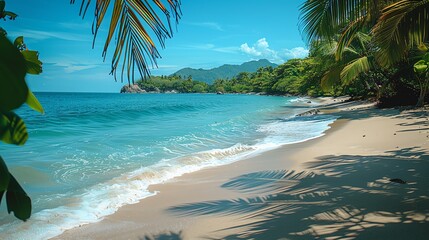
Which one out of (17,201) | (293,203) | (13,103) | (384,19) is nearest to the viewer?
(13,103)

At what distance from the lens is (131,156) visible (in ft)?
28.6

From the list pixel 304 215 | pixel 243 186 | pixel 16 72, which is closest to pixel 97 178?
pixel 243 186

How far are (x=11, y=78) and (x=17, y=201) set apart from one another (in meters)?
0.41

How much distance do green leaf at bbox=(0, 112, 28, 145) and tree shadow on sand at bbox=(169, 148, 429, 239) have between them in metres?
2.81

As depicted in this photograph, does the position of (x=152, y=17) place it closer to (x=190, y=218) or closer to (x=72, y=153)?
(x=190, y=218)

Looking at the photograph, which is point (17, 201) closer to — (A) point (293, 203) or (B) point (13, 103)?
(B) point (13, 103)

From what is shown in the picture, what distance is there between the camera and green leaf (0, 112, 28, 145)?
48 cm

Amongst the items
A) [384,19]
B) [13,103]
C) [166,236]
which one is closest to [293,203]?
[166,236]

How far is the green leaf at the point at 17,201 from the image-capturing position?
0.67 metres

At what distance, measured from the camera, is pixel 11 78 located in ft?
1.32

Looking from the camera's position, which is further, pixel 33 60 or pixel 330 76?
pixel 330 76

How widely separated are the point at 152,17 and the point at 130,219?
2.93 m

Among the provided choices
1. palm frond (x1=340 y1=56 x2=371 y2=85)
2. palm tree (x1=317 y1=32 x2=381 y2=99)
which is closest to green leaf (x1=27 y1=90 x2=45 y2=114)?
palm tree (x1=317 y1=32 x2=381 y2=99)

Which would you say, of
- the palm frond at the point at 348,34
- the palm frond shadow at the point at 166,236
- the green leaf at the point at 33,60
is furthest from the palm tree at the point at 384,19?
the green leaf at the point at 33,60
